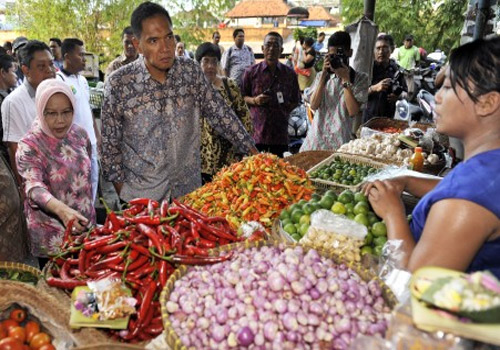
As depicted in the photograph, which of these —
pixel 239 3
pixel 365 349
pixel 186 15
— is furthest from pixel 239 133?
pixel 239 3

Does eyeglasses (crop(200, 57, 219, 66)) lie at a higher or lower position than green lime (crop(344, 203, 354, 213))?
higher

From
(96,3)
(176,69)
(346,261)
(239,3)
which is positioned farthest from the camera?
(239,3)

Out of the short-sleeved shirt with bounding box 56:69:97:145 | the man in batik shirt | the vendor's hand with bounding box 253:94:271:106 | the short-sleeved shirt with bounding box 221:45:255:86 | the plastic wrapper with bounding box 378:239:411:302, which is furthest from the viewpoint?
the short-sleeved shirt with bounding box 221:45:255:86

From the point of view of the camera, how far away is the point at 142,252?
2373mm

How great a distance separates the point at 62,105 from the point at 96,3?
41.7 ft

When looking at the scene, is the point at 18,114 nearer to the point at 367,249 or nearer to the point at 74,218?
the point at 74,218

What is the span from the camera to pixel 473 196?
1.47 meters

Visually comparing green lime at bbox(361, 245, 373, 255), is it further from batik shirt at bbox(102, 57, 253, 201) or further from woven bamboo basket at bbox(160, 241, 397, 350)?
batik shirt at bbox(102, 57, 253, 201)

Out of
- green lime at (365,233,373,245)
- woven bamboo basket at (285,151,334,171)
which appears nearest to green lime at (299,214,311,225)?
green lime at (365,233,373,245)

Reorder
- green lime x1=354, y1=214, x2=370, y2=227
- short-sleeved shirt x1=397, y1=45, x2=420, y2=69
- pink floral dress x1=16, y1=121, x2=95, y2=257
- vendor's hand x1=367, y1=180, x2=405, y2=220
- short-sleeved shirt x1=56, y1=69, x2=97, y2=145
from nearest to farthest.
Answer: vendor's hand x1=367, y1=180, x2=405, y2=220, green lime x1=354, y1=214, x2=370, y2=227, pink floral dress x1=16, y1=121, x2=95, y2=257, short-sleeved shirt x1=56, y1=69, x2=97, y2=145, short-sleeved shirt x1=397, y1=45, x2=420, y2=69

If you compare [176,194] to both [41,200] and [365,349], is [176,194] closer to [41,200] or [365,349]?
[41,200]

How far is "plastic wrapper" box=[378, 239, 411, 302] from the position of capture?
1874mm

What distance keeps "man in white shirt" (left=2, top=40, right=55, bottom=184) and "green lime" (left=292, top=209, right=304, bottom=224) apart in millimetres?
2763

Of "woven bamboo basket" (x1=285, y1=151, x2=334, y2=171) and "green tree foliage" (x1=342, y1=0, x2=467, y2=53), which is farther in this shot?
"green tree foliage" (x1=342, y1=0, x2=467, y2=53)
